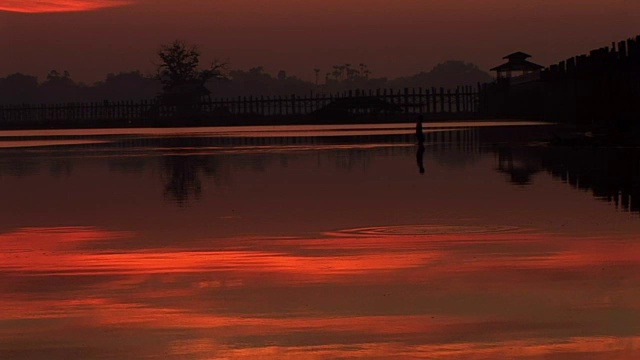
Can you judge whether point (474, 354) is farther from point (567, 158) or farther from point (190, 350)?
point (567, 158)

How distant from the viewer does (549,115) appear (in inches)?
3548

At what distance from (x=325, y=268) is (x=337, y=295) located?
6.57 feet

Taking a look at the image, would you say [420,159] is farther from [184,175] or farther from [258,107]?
[258,107]

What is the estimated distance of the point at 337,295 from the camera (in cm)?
1148

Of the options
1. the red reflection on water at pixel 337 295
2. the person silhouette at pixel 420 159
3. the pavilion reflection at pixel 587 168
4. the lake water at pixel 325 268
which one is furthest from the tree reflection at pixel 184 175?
the red reflection on water at pixel 337 295

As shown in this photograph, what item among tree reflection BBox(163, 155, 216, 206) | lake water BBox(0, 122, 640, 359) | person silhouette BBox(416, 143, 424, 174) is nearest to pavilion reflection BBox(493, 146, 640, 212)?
lake water BBox(0, 122, 640, 359)

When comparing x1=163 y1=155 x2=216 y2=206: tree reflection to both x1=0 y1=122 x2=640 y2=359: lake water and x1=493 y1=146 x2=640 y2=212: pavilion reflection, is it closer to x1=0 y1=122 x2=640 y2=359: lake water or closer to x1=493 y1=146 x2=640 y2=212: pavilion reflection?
x1=0 y1=122 x2=640 y2=359: lake water

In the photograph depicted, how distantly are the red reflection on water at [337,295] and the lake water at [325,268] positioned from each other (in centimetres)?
3

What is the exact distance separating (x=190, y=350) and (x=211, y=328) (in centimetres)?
90

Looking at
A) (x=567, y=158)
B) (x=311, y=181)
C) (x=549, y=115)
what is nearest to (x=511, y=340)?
(x=311, y=181)

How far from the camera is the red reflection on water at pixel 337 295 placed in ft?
30.5

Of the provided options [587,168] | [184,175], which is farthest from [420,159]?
[184,175]

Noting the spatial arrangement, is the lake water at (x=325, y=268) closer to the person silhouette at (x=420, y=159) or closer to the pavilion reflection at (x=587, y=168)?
the pavilion reflection at (x=587, y=168)

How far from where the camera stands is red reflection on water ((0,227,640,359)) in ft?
30.5
